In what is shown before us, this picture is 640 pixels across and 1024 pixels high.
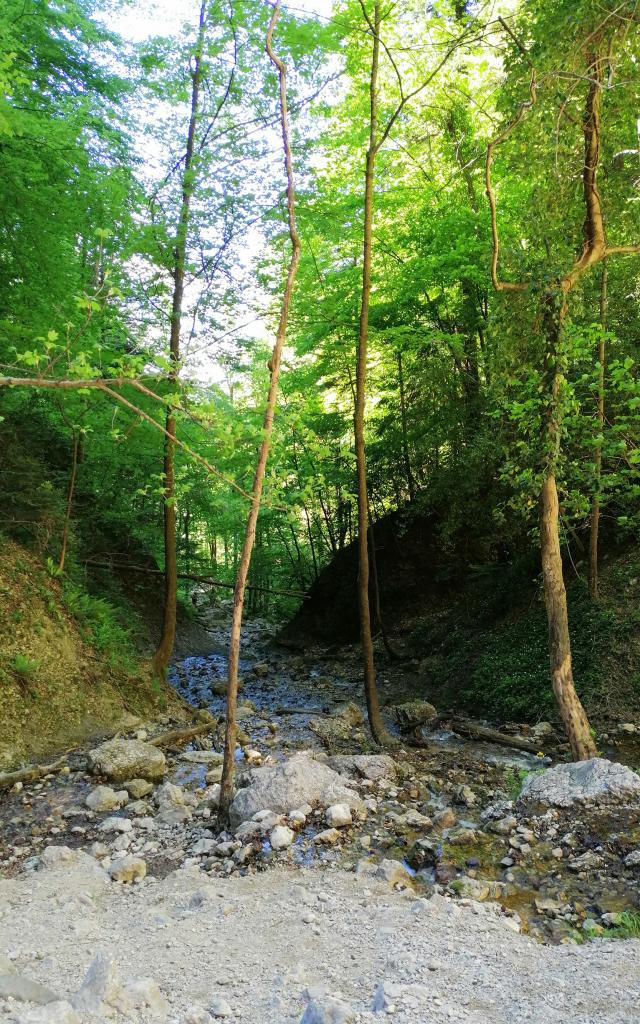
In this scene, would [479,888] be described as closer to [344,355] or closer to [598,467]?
[598,467]

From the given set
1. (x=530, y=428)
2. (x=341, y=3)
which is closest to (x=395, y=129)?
(x=341, y=3)

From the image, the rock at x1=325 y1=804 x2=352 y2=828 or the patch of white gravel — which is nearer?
the patch of white gravel

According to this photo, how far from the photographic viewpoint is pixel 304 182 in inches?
437

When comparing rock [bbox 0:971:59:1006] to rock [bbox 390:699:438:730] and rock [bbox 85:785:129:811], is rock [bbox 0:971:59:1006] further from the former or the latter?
rock [bbox 390:699:438:730]

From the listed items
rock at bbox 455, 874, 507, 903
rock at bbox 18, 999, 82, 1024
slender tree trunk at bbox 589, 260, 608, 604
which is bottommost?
rock at bbox 455, 874, 507, 903

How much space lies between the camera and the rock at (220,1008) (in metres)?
3.17

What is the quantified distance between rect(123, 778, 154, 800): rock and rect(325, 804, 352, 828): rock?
7.69 ft

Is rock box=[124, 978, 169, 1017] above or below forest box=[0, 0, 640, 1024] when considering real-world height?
below

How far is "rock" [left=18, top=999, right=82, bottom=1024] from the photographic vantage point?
2.73 meters

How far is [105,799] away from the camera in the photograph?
6.86 m

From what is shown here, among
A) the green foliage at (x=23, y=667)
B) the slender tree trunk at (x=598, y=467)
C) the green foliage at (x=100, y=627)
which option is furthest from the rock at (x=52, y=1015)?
the green foliage at (x=100, y=627)

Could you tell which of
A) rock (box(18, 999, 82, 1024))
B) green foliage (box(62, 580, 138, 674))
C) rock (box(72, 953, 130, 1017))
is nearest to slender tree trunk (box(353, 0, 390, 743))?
green foliage (box(62, 580, 138, 674))

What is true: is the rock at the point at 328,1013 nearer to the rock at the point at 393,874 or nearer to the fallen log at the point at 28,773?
the rock at the point at 393,874

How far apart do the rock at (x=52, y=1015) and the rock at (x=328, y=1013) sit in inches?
40.7
